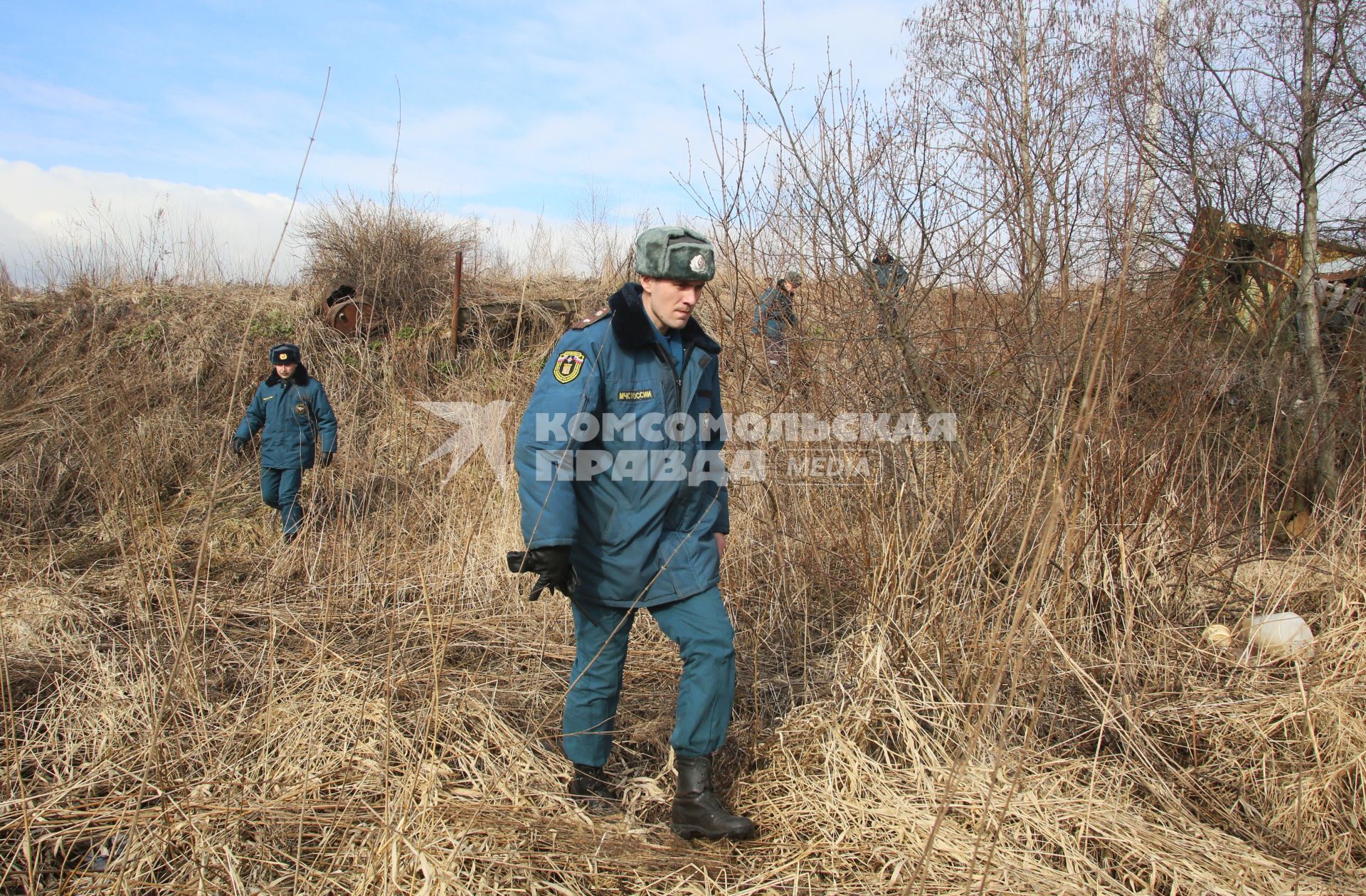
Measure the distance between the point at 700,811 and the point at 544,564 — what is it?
2.38 ft

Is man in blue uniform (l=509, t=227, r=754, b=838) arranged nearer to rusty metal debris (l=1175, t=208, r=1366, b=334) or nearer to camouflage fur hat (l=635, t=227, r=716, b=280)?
camouflage fur hat (l=635, t=227, r=716, b=280)

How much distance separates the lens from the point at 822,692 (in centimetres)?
274

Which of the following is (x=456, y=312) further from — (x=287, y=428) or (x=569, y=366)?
(x=569, y=366)

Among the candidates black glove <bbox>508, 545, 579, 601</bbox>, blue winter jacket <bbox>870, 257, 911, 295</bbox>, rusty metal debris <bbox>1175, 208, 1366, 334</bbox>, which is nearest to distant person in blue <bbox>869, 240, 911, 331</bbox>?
blue winter jacket <bbox>870, 257, 911, 295</bbox>

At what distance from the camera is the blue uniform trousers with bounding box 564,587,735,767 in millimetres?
2109

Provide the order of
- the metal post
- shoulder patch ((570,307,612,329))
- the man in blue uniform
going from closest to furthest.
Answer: the man in blue uniform → shoulder patch ((570,307,612,329)) → the metal post

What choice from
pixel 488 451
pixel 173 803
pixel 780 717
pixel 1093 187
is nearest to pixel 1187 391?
pixel 1093 187

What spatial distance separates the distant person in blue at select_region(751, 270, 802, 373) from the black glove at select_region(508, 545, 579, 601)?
6.85ft

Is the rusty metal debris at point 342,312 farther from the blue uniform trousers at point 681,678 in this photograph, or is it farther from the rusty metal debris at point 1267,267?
the rusty metal debris at point 1267,267

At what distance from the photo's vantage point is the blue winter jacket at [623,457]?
211 cm

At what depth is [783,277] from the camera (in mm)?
4133

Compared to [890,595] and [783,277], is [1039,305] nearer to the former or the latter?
[783,277]

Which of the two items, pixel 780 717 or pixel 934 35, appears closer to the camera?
pixel 780 717

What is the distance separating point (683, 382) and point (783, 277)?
2.01 metres
